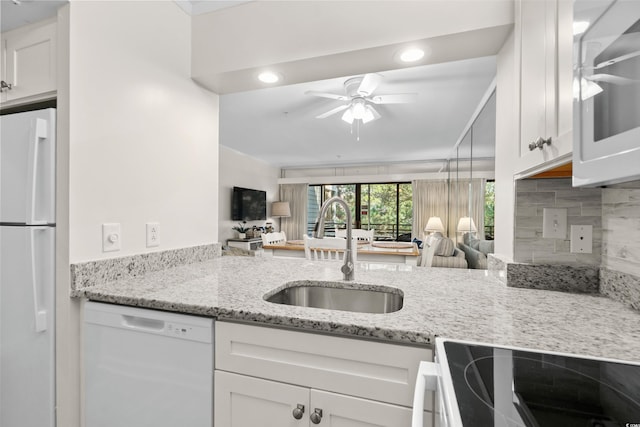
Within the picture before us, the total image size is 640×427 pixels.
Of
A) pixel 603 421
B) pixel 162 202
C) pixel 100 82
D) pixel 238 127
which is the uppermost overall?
pixel 238 127

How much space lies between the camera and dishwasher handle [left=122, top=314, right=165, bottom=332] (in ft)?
3.52

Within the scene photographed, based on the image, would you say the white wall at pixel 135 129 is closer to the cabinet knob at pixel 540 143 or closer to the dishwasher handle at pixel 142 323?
the dishwasher handle at pixel 142 323

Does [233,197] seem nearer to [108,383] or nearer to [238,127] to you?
[238,127]

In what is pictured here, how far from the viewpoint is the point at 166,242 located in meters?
1.60

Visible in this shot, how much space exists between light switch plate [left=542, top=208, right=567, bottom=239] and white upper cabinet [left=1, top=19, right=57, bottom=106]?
2009 millimetres

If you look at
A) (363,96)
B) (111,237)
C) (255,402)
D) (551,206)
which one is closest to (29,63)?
(111,237)

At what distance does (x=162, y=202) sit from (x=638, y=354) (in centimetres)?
181

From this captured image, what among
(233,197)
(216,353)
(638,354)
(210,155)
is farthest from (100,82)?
(233,197)

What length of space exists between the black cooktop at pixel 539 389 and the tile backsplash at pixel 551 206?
Answer: 0.66m

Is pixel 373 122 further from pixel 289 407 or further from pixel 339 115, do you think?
pixel 289 407

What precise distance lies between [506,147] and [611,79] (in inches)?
34.2

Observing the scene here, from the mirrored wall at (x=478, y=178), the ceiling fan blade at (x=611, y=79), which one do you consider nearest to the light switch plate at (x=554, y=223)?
the mirrored wall at (x=478, y=178)

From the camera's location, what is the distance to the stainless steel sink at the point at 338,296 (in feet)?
4.46

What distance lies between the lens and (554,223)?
48.3 inches
